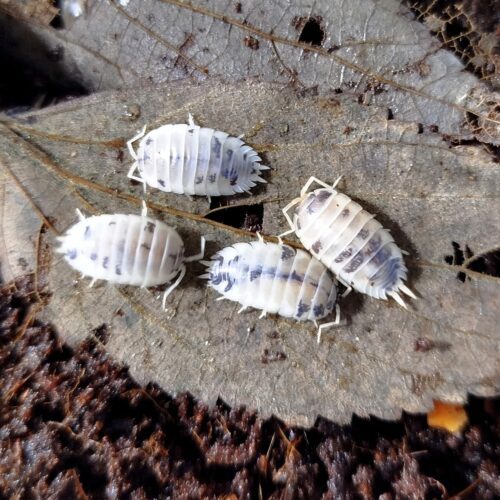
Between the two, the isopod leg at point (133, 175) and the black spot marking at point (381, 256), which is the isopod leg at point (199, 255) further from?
the black spot marking at point (381, 256)

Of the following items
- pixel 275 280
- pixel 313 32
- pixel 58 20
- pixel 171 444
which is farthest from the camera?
pixel 58 20

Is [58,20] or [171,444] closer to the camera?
[171,444]

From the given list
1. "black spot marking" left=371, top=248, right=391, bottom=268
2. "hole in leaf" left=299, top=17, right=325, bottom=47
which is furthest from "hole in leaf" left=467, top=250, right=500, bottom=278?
"hole in leaf" left=299, top=17, right=325, bottom=47

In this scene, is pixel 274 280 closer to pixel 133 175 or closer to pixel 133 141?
pixel 133 175

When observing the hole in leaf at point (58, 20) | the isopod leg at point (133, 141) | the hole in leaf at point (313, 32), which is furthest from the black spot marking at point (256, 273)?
the hole in leaf at point (58, 20)

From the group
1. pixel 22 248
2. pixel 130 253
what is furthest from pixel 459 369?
pixel 22 248

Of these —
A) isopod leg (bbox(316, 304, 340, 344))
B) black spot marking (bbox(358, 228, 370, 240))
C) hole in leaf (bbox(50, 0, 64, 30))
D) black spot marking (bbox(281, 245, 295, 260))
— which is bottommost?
isopod leg (bbox(316, 304, 340, 344))

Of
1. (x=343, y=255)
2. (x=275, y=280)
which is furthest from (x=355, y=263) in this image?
(x=275, y=280)

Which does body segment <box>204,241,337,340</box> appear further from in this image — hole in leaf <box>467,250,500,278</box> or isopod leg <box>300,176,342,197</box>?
hole in leaf <box>467,250,500,278</box>
